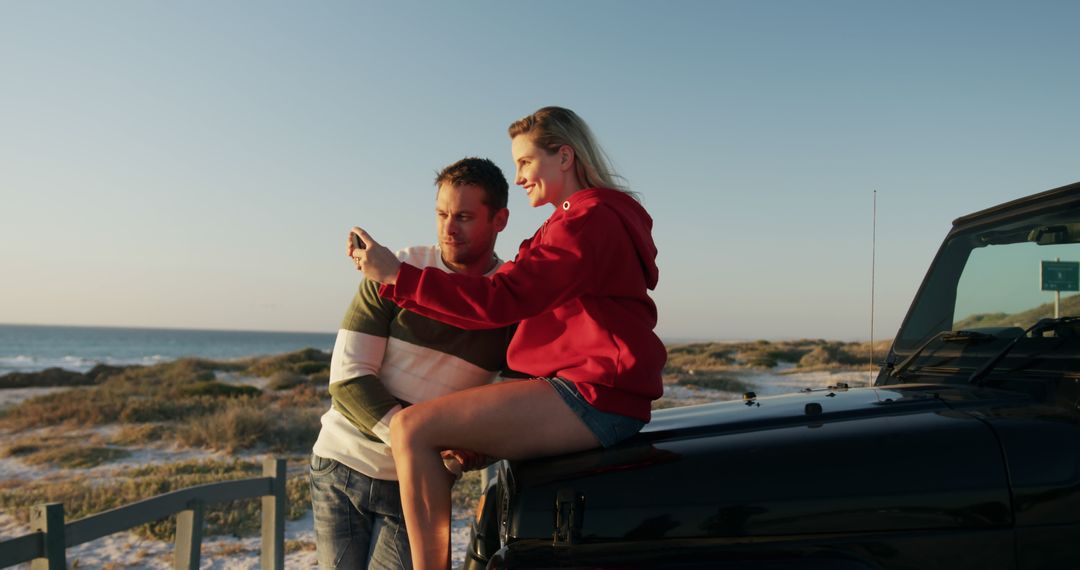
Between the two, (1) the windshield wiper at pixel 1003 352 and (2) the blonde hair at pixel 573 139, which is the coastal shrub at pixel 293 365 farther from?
(1) the windshield wiper at pixel 1003 352

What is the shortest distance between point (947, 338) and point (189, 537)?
4.05 metres

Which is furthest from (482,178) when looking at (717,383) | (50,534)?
(717,383)

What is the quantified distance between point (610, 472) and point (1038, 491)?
1014 mm

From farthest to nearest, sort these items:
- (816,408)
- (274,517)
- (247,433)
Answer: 1. (247,433)
2. (274,517)
3. (816,408)

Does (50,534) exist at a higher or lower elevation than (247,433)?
higher

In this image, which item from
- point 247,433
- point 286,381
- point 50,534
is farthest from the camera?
point 286,381

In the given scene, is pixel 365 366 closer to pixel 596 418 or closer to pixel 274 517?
pixel 596 418

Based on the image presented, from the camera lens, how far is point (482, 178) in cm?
283

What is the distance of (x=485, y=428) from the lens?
85.3 inches

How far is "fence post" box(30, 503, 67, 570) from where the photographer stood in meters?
3.35

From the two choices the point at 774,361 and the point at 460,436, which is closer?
the point at 460,436

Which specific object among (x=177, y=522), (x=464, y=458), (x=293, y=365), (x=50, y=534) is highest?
(x=464, y=458)

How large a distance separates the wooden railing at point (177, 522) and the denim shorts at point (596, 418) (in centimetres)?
245

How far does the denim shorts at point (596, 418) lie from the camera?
7.27 ft
